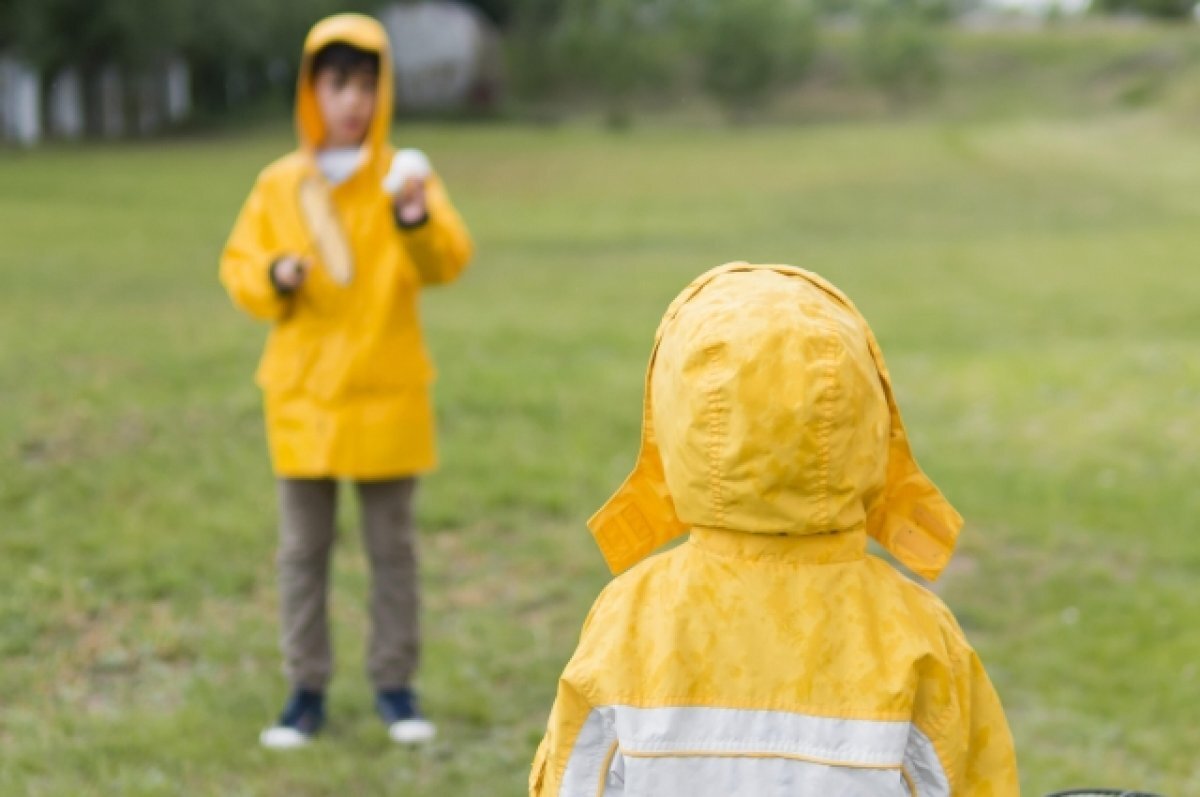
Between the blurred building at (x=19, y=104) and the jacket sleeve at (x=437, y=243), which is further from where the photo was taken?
the blurred building at (x=19, y=104)

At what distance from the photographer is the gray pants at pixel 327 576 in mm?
4184

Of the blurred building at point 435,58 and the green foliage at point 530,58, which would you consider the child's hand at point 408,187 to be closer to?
the blurred building at point 435,58

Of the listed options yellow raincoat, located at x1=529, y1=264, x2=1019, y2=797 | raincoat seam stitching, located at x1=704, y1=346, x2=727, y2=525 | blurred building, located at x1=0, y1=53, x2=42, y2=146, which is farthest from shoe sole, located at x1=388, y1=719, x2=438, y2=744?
blurred building, located at x1=0, y1=53, x2=42, y2=146

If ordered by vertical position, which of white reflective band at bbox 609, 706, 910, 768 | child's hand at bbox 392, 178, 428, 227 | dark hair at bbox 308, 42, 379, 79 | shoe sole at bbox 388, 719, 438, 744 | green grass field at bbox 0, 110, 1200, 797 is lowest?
green grass field at bbox 0, 110, 1200, 797

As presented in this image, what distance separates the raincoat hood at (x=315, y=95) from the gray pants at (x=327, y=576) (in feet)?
2.95

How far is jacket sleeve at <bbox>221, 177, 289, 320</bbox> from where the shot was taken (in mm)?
4008

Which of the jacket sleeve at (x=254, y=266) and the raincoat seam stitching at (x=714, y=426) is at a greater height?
the raincoat seam stitching at (x=714, y=426)

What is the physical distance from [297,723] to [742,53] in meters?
45.1

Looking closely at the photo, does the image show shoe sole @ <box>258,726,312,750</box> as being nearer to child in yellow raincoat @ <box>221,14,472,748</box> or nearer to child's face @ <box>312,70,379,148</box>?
child in yellow raincoat @ <box>221,14,472,748</box>

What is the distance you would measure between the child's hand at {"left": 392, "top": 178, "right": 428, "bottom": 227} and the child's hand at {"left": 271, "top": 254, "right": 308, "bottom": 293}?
276 mm

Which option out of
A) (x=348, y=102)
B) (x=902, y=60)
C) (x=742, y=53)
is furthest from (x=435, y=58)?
(x=348, y=102)

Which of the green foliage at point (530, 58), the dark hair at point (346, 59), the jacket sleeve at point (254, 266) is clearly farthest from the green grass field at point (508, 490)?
the green foliage at point (530, 58)

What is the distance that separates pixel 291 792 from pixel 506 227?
14.8 metres

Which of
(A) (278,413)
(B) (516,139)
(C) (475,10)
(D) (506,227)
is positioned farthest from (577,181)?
(C) (475,10)
